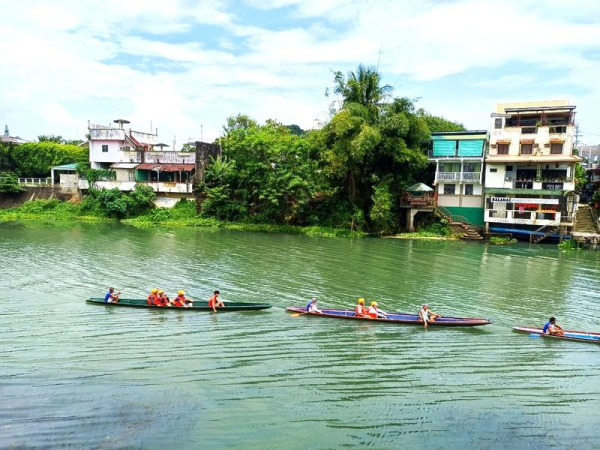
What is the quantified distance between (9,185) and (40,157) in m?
7.49

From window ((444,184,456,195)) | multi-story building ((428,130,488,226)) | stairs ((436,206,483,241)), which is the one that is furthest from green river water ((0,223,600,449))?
window ((444,184,456,195))

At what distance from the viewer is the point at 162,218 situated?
46.5 meters

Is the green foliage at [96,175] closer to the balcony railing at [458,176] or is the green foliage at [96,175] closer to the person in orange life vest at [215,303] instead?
the balcony railing at [458,176]

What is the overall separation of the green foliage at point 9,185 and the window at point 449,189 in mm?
44509

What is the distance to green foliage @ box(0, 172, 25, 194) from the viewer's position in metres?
51.6

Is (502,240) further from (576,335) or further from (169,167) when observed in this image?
(169,167)

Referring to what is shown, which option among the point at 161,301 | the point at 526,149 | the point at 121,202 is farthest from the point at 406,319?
the point at 121,202

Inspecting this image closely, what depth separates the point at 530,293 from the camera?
71.4 feet

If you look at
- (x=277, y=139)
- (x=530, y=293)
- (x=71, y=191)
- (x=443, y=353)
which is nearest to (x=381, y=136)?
(x=277, y=139)

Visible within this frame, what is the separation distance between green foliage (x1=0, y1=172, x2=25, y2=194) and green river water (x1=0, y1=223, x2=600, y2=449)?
3003cm

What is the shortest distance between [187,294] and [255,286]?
3.21 meters

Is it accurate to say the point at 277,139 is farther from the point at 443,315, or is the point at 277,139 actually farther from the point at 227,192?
the point at 443,315

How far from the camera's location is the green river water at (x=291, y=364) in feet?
32.7

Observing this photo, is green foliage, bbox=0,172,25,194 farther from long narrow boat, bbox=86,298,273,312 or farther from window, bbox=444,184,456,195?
window, bbox=444,184,456,195
